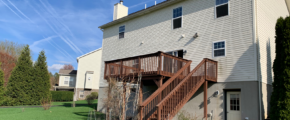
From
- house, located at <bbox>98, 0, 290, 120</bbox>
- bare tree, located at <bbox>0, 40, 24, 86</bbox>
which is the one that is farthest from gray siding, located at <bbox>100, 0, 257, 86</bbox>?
bare tree, located at <bbox>0, 40, 24, 86</bbox>

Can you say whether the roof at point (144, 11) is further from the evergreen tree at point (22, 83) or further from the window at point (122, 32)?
the evergreen tree at point (22, 83)

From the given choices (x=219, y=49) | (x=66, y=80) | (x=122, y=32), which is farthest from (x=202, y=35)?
(x=66, y=80)

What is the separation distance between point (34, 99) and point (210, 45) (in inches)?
755

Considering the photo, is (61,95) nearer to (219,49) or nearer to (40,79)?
(40,79)

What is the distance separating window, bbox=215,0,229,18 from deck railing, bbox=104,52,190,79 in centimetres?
308

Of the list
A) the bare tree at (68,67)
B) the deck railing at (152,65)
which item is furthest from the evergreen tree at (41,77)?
the bare tree at (68,67)

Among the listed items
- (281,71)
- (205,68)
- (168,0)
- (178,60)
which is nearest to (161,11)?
(168,0)

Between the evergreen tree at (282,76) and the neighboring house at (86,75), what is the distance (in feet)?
87.5

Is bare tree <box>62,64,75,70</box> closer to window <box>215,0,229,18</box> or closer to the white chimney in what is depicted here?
the white chimney

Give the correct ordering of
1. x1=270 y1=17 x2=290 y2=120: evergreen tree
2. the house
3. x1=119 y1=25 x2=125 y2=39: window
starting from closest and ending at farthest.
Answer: x1=270 y1=17 x2=290 y2=120: evergreen tree → the house → x1=119 y1=25 x2=125 y2=39: window

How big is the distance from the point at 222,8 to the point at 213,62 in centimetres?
291

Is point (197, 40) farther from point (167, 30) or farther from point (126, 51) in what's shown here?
point (126, 51)

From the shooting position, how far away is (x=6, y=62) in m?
34.2

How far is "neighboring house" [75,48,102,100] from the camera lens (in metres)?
31.9
